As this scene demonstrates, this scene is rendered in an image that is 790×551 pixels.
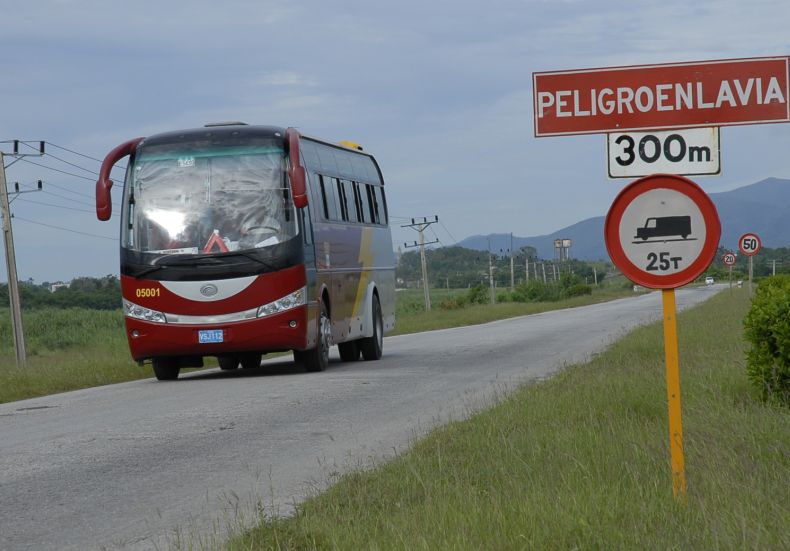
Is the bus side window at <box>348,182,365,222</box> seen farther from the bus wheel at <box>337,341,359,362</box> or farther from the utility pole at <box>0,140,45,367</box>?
the utility pole at <box>0,140,45,367</box>

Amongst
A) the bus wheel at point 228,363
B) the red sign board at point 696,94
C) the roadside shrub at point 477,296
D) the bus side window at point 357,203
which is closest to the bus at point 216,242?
the bus wheel at point 228,363

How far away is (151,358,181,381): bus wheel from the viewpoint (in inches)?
728

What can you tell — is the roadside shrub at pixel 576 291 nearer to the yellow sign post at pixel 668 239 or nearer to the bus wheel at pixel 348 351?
the bus wheel at pixel 348 351

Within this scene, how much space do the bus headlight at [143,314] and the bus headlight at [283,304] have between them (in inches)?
55.9

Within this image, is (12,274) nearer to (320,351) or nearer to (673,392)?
(320,351)

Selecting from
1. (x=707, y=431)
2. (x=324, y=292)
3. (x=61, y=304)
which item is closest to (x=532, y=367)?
(x=324, y=292)

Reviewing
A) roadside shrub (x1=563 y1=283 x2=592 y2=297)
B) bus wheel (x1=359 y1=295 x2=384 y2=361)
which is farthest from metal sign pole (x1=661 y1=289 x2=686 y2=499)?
roadside shrub (x1=563 y1=283 x2=592 y2=297)

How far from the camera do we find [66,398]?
1549cm

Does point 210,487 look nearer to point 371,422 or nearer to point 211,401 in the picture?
point 371,422

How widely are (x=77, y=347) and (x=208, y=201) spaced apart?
36018 mm

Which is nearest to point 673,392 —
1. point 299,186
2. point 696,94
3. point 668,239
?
point 668,239

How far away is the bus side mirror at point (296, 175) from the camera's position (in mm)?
16797

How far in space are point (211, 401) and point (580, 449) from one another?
22.4ft

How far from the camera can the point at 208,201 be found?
1739 centimetres
